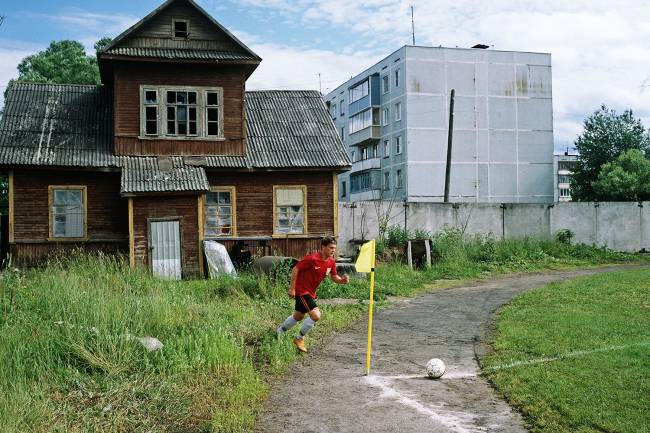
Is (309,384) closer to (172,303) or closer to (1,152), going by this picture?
(172,303)

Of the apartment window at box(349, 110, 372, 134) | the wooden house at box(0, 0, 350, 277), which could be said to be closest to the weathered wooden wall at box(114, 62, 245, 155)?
the wooden house at box(0, 0, 350, 277)

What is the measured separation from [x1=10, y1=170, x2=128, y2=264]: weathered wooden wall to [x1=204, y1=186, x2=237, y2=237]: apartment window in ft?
8.36

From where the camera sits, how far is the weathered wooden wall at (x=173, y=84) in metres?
20.5

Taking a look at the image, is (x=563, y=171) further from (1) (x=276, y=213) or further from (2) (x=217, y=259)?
(2) (x=217, y=259)

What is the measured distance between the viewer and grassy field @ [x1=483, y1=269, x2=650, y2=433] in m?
6.52

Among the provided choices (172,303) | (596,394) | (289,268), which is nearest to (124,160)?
(289,268)

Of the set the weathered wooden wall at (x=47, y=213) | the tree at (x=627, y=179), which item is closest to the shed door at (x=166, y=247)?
the weathered wooden wall at (x=47, y=213)

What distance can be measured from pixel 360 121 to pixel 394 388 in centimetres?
5229

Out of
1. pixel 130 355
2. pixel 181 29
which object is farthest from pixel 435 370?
pixel 181 29

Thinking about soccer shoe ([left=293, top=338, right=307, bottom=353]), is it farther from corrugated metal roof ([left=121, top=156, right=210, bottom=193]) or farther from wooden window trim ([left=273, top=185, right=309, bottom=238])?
wooden window trim ([left=273, top=185, right=309, bottom=238])

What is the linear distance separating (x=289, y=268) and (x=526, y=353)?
7.55 meters

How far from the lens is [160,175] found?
64.7 feet

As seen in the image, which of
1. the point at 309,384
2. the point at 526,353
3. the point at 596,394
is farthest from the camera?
the point at 526,353

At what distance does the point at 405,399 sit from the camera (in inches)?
293
